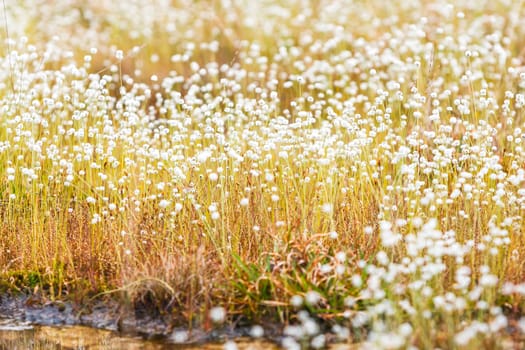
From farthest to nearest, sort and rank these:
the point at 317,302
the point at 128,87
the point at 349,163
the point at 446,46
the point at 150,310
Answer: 1. the point at 128,87
2. the point at 446,46
3. the point at 349,163
4. the point at 150,310
5. the point at 317,302

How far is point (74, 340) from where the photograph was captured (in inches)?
214

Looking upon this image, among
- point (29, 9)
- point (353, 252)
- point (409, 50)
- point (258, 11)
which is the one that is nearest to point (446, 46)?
point (409, 50)

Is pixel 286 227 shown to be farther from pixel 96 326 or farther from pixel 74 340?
pixel 74 340

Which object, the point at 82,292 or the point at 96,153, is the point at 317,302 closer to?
the point at 82,292

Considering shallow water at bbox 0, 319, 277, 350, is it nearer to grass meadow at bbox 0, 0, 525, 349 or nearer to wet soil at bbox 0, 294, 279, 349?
wet soil at bbox 0, 294, 279, 349

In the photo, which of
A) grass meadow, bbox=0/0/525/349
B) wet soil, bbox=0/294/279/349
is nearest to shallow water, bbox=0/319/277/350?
wet soil, bbox=0/294/279/349

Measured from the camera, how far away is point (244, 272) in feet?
17.9

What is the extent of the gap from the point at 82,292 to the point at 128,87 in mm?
5267

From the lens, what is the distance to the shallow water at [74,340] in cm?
516

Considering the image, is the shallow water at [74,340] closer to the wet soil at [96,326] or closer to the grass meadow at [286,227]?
the wet soil at [96,326]

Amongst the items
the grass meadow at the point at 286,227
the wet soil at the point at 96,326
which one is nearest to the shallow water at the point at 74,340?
the wet soil at the point at 96,326

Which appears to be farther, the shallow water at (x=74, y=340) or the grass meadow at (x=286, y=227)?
the shallow water at (x=74, y=340)

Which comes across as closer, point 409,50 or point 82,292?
point 82,292

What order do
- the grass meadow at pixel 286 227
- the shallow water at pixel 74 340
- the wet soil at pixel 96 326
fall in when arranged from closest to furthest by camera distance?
the grass meadow at pixel 286 227
the shallow water at pixel 74 340
the wet soil at pixel 96 326
